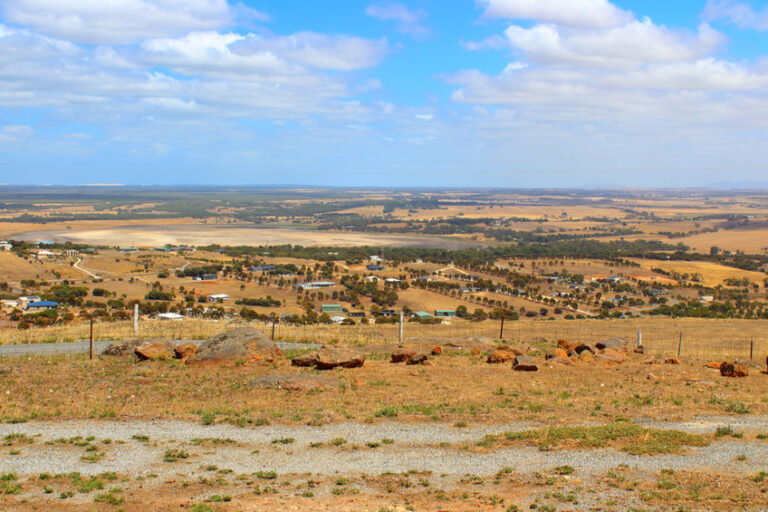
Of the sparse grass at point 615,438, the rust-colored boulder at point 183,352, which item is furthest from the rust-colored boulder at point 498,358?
the rust-colored boulder at point 183,352

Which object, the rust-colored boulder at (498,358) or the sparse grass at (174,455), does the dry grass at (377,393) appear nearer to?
the rust-colored boulder at (498,358)

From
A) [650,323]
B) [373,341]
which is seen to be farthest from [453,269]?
[373,341]

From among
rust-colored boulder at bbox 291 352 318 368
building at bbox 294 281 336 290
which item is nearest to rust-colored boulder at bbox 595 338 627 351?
rust-colored boulder at bbox 291 352 318 368

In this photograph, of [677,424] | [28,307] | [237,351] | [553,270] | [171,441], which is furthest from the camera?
[553,270]

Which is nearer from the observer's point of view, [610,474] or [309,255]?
[610,474]

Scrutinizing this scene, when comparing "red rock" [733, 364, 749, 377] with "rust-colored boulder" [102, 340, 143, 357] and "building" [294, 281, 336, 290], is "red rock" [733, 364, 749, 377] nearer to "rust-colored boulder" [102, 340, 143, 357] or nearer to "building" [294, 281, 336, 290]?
"rust-colored boulder" [102, 340, 143, 357]

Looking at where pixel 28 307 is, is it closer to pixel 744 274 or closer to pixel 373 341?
pixel 373 341
